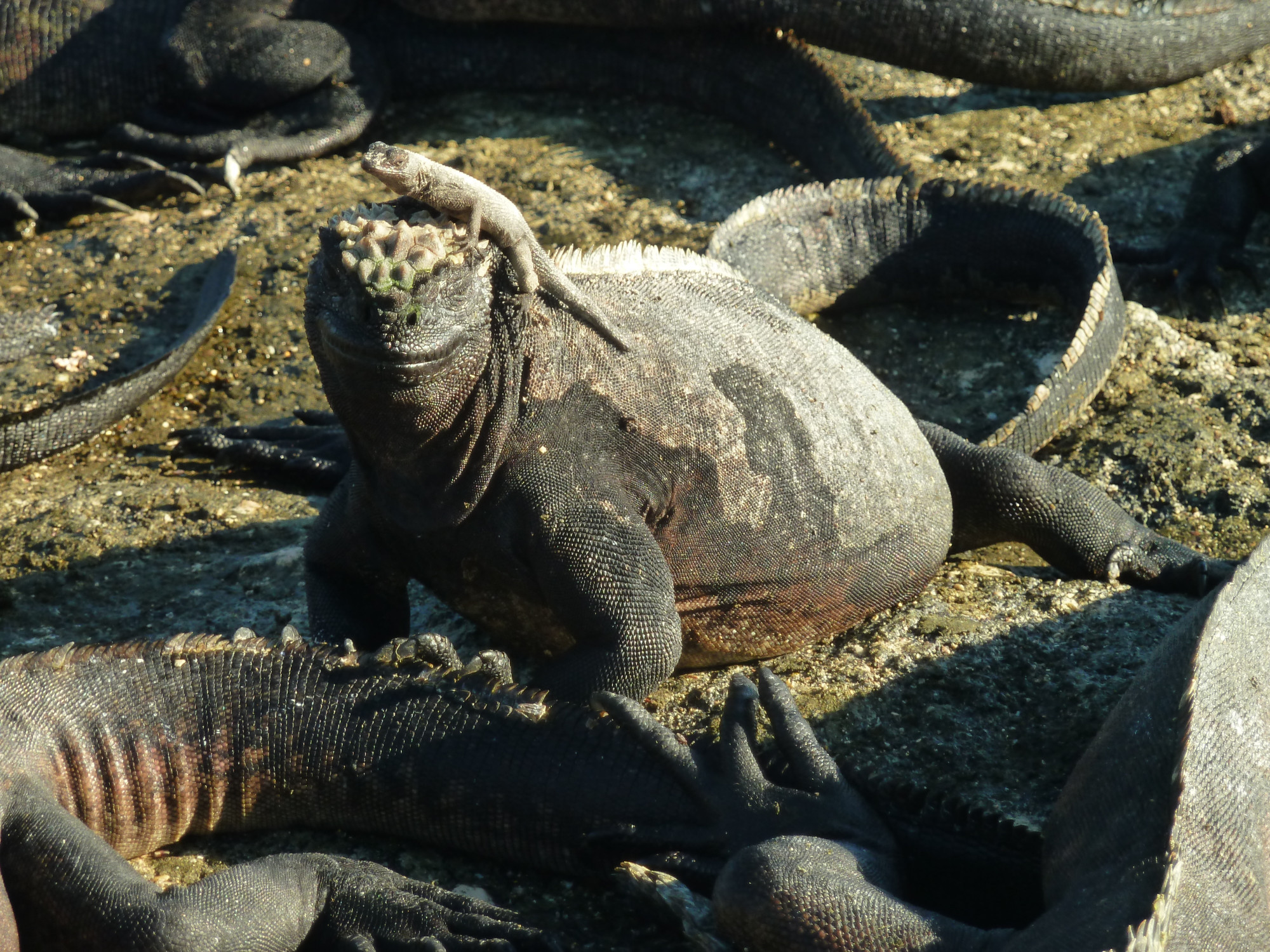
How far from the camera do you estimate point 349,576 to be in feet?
13.8

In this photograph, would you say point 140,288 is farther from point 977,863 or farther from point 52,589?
point 977,863

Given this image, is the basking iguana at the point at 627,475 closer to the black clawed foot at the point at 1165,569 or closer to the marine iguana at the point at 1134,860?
the black clawed foot at the point at 1165,569

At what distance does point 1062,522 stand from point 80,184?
500 cm

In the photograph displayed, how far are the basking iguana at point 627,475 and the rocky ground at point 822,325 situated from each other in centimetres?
23

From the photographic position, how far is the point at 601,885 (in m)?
3.45

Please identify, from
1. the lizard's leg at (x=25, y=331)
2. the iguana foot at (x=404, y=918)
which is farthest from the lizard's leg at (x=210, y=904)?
the lizard's leg at (x=25, y=331)

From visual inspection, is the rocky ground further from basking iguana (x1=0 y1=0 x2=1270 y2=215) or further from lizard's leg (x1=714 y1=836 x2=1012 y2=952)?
lizard's leg (x1=714 y1=836 x2=1012 y2=952)

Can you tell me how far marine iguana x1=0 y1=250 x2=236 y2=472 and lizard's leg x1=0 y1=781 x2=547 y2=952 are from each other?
7.80 feet

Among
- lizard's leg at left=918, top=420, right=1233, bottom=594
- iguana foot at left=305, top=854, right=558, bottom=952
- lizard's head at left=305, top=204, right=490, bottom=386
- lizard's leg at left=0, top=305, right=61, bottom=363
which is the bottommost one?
lizard's leg at left=0, top=305, right=61, bottom=363

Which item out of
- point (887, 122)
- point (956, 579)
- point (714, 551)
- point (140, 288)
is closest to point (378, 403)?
point (714, 551)

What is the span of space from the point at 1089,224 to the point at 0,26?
5711 millimetres

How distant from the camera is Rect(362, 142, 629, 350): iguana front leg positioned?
324cm

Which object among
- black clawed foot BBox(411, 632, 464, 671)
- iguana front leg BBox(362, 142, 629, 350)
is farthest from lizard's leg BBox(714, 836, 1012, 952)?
iguana front leg BBox(362, 142, 629, 350)

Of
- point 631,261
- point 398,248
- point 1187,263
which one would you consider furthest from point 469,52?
point 398,248
